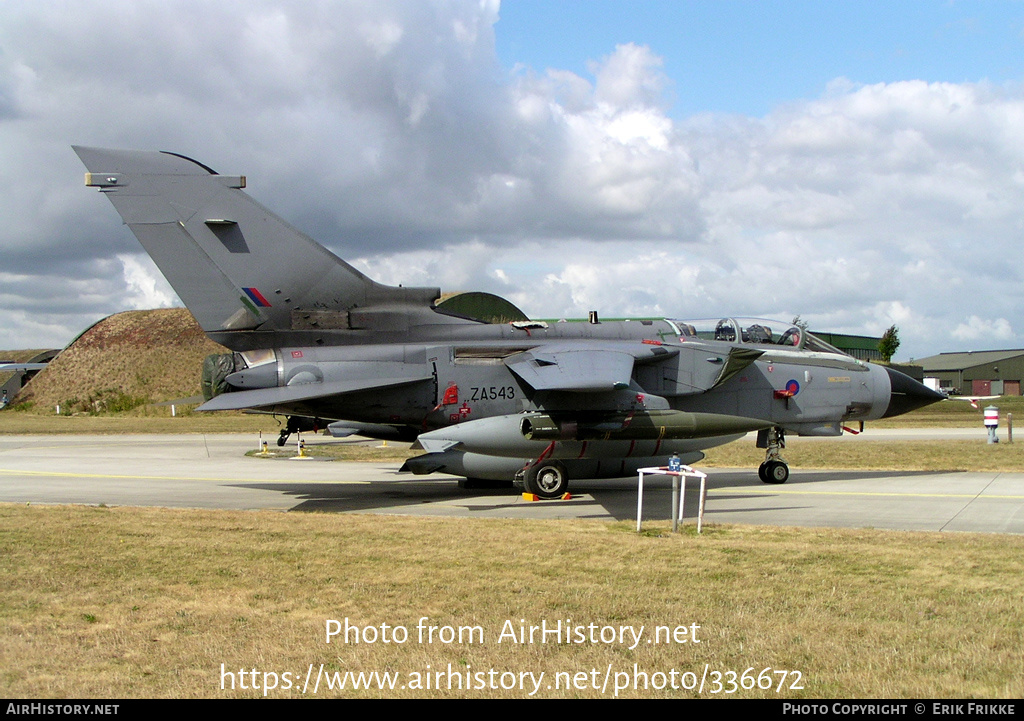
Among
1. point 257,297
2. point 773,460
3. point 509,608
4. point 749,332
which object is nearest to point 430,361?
point 257,297

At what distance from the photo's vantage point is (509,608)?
6.26m

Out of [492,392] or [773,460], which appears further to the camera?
[773,460]

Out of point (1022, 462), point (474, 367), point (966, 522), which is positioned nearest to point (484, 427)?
point (474, 367)

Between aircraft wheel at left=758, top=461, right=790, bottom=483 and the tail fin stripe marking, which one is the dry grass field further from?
aircraft wheel at left=758, top=461, right=790, bottom=483

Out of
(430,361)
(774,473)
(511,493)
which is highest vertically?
(430,361)

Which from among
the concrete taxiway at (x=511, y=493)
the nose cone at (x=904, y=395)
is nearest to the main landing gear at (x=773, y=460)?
the concrete taxiway at (x=511, y=493)

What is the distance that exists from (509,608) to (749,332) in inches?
439

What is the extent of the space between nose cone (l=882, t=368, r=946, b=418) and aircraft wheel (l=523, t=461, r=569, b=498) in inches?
285

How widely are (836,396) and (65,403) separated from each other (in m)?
65.7

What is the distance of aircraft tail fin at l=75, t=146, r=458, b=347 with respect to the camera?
532 inches

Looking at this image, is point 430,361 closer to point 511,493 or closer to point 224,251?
point 511,493

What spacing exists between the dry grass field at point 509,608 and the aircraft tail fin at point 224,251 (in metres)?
4.91

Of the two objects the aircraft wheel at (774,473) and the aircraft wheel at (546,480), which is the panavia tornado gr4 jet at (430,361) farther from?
the aircraft wheel at (774,473)

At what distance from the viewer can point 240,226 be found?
13961mm
